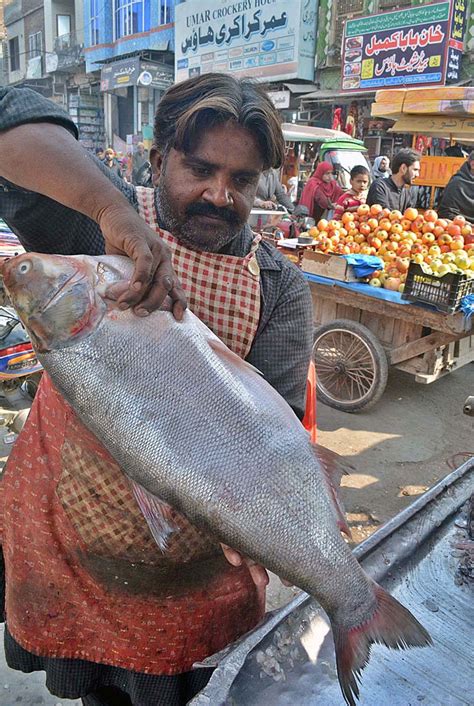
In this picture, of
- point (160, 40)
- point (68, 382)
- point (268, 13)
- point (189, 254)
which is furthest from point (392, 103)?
point (160, 40)

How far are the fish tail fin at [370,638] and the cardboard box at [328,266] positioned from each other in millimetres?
4190

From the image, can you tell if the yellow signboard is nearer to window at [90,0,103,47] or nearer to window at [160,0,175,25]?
window at [160,0,175,25]

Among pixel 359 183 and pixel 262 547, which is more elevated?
pixel 359 183

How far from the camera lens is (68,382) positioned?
1.21 meters

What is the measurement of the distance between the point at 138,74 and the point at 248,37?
6.48 metres

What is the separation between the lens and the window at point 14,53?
3662cm

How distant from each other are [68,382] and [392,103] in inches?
348

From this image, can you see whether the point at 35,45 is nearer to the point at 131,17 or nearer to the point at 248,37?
the point at 131,17

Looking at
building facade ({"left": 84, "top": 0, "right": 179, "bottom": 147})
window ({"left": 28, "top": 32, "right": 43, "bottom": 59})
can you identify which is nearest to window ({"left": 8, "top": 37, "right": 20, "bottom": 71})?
window ({"left": 28, "top": 32, "right": 43, "bottom": 59})

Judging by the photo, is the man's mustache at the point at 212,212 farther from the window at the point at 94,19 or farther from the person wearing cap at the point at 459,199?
the window at the point at 94,19

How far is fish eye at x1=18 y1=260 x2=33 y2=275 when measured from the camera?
1.18m

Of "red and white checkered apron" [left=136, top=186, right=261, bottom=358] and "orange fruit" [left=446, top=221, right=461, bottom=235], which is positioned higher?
"red and white checkered apron" [left=136, top=186, right=261, bottom=358]

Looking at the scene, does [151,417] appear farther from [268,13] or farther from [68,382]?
[268,13]

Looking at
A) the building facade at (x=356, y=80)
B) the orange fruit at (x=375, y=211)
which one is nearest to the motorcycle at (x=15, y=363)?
the orange fruit at (x=375, y=211)
